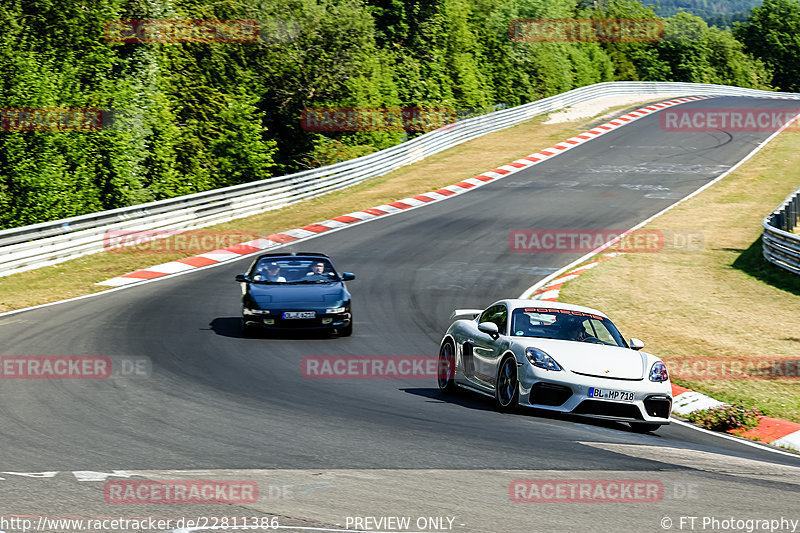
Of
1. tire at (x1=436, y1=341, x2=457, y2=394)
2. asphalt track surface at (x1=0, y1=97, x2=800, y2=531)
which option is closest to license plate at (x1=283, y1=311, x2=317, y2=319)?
asphalt track surface at (x1=0, y1=97, x2=800, y2=531)

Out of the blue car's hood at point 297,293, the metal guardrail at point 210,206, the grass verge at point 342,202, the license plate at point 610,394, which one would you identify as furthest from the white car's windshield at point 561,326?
the metal guardrail at point 210,206

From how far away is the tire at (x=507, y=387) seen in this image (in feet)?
35.2

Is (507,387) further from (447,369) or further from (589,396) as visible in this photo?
(447,369)

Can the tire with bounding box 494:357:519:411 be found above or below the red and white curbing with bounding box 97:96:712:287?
above

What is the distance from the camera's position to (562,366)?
34.3 ft

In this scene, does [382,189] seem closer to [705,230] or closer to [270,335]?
[705,230]

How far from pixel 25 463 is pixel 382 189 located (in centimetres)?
2803

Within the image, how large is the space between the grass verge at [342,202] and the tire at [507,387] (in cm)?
1179

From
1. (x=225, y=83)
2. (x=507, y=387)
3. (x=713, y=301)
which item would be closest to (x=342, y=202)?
(x=225, y=83)

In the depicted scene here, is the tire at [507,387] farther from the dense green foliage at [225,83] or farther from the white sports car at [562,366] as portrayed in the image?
the dense green foliage at [225,83]

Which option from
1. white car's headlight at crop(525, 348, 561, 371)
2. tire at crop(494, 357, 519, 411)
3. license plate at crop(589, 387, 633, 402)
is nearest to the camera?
license plate at crop(589, 387, 633, 402)

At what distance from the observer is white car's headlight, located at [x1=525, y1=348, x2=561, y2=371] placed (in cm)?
1049

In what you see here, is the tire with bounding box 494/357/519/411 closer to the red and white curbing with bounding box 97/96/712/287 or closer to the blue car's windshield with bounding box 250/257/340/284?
the blue car's windshield with bounding box 250/257/340/284

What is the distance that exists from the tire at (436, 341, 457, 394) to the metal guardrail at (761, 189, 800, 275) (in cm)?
1142
